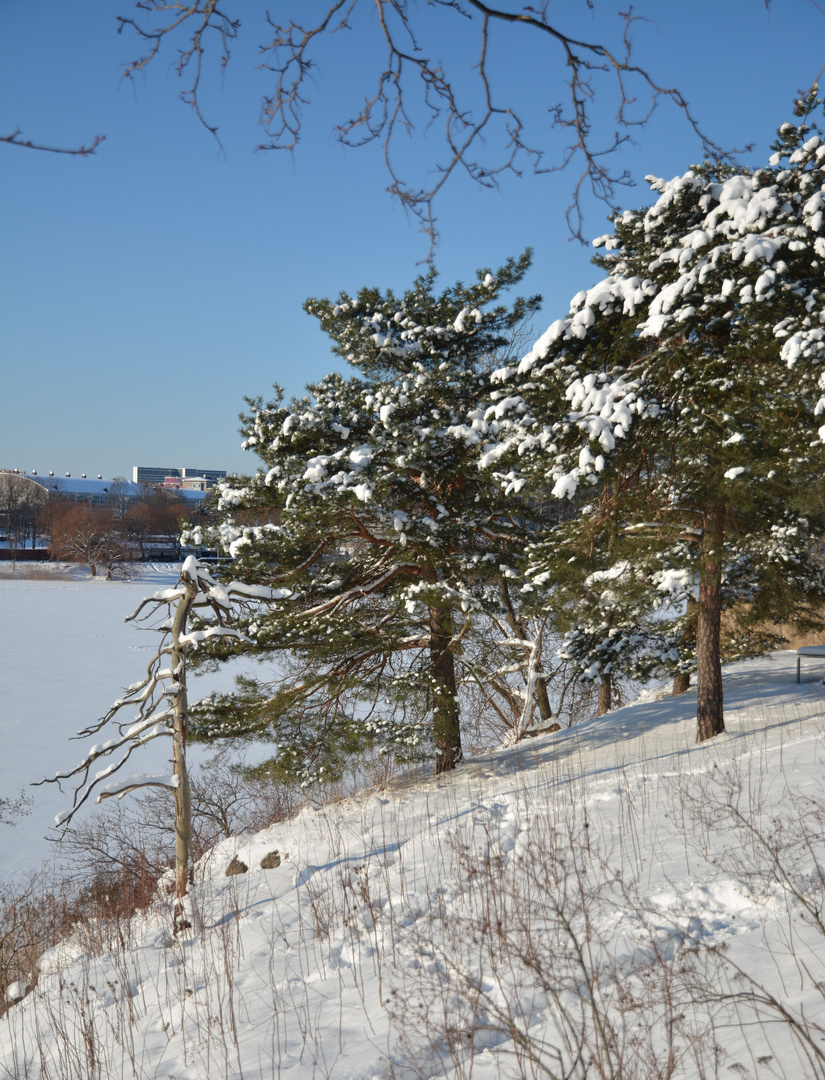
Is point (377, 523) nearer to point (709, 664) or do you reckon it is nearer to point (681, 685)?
point (709, 664)

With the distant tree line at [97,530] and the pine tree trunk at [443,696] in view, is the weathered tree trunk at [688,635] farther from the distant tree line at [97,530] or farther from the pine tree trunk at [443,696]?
the distant tree line at [97,530]

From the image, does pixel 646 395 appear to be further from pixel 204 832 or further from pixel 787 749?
pixel 204 832

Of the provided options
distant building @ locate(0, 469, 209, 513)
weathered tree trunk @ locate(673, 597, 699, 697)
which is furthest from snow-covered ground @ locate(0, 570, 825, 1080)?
distant building @ locate(0, 469, 209, 513)

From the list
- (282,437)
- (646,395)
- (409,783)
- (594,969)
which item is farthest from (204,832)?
(594,969)

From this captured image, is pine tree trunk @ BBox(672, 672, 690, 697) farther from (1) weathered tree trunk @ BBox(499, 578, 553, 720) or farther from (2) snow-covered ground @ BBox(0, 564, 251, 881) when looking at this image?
(2) snow-covered ground @ BBox(0, 564, 251, 881)

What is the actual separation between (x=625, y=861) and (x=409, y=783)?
7.10 metres

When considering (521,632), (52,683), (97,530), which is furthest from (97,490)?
(521,632)

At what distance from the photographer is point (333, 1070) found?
9.97ft

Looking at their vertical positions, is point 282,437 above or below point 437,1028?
above

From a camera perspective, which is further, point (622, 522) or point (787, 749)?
point (622, 522)

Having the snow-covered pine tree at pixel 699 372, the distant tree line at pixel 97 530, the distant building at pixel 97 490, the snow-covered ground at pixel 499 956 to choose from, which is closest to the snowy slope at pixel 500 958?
the snow-covered ground at pixel 499 956

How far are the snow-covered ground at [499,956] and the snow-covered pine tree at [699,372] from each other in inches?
119

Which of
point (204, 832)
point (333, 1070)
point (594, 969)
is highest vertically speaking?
point (594, 969)

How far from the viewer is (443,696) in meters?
11.0
